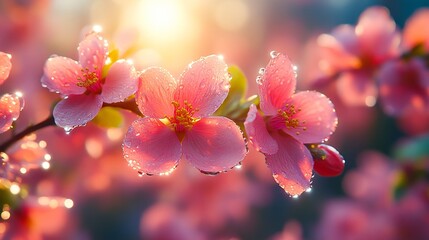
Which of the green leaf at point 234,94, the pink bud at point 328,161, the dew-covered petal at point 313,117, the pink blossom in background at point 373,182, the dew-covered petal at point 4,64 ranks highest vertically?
the dew-covered petal at point 4,64

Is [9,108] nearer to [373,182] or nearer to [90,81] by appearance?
[90,81]

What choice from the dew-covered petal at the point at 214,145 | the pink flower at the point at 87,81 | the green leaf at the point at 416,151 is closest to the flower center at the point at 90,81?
the pink flower at the point at 87,81

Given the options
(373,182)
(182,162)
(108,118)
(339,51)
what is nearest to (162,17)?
(182,162)

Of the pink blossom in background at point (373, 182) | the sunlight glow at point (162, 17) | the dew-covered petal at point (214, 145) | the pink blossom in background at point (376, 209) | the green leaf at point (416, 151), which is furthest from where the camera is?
the sunlight glow at point (162, 17)

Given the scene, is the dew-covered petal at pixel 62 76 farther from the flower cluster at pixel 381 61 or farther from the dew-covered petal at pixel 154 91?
the flower cluster at pixel 381 61

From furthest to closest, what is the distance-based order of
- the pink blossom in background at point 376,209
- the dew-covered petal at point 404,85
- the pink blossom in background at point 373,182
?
the pink blossom in background at point 373,182
the pink blossom in background at point 376,209
the dew-covered petal at point 404,85

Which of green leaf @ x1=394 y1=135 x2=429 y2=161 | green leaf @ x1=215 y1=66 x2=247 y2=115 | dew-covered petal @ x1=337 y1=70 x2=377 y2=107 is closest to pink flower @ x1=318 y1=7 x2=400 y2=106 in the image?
dew-covered petal @ x1=337 y1=70 x2=377 y2=107

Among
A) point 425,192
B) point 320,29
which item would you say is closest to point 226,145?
point 425,192
